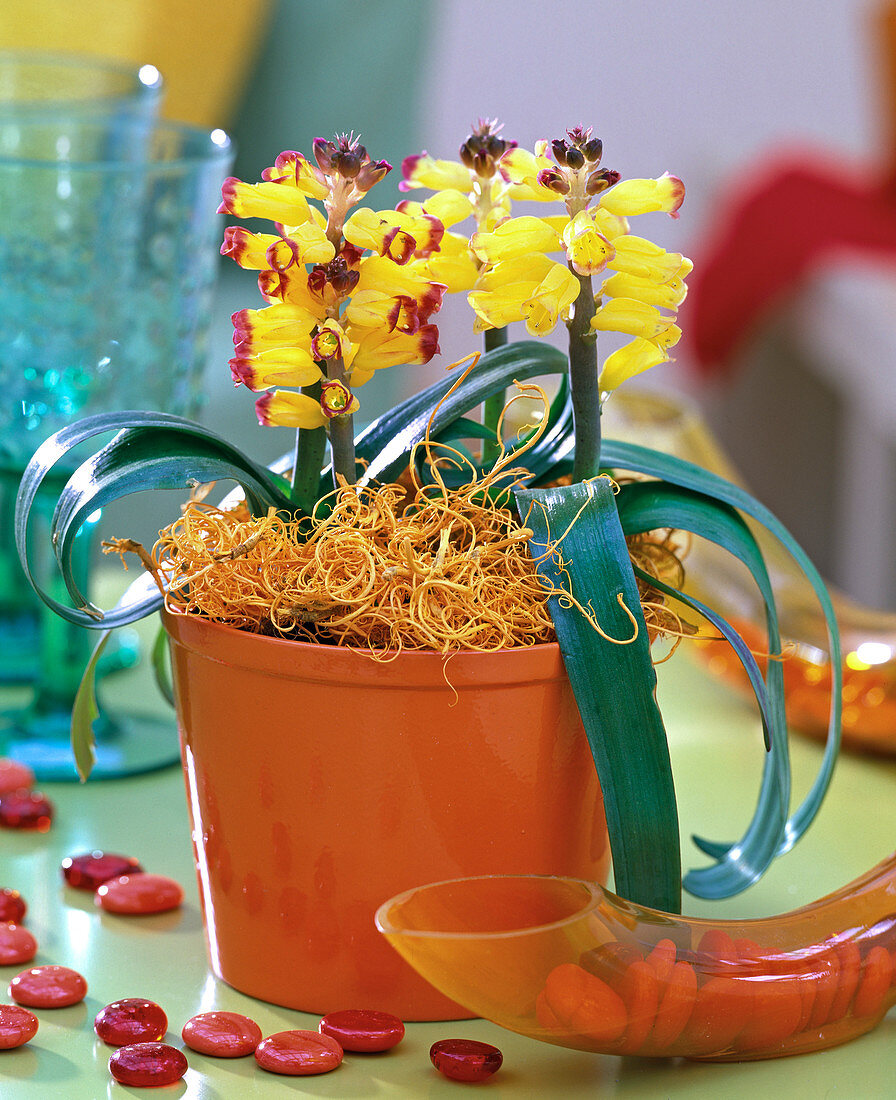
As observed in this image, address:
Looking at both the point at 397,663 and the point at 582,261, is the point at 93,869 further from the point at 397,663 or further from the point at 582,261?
the point at 582,261

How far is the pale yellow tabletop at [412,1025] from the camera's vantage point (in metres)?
0.43

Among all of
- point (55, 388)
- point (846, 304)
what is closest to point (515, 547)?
point (55, 388)

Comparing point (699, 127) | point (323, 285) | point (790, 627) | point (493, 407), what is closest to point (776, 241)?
point (699, 127)

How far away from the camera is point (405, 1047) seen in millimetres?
456

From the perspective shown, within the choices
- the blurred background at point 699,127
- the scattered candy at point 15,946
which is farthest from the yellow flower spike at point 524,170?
the blurred background at point 699,127

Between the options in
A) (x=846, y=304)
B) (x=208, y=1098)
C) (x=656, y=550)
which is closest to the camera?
(x=208, y=1098)

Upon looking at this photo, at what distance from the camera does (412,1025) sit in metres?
0.47

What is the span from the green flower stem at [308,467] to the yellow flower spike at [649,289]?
0.11m

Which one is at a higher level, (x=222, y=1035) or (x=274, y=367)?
(x=274, y=367)

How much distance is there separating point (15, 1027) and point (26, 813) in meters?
0.20

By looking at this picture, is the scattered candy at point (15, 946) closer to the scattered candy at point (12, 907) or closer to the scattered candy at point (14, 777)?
the scattered candy at point (12, 907)

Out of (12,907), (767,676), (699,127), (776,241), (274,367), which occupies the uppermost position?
(699,127)

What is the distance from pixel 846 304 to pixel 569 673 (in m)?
2.07

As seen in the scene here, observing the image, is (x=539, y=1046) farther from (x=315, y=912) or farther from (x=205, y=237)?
(x=205, y=237)
